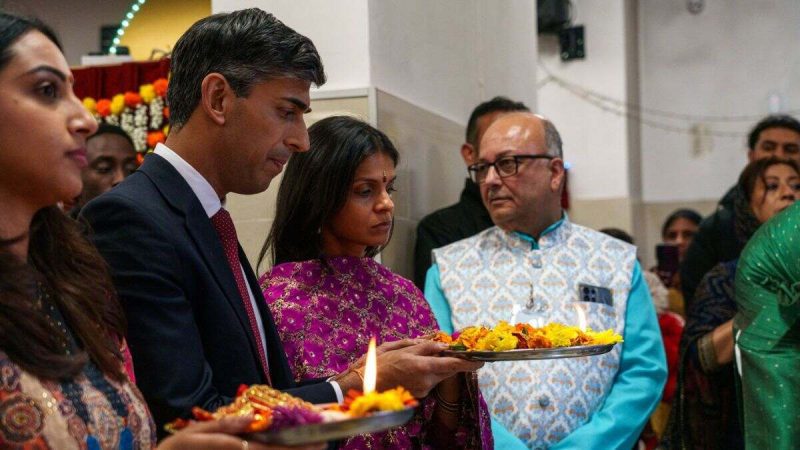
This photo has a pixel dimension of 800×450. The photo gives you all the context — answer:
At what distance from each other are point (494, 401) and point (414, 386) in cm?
131

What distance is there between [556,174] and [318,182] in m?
1.25

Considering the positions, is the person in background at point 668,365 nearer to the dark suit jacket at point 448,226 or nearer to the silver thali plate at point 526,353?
the dark suit jacket at point 448,226

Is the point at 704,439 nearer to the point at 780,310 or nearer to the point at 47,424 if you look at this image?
the point at 780,310

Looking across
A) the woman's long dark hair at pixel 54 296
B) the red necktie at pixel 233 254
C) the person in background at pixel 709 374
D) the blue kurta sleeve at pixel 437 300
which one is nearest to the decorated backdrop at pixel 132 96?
the blue kurta sleeve at pixel 437 300

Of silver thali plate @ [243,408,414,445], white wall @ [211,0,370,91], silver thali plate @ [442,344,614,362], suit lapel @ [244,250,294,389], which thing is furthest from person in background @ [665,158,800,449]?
silver thali plate @ [243,408,414,445]

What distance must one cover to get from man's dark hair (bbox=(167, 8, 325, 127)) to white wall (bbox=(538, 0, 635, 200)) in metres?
8.90

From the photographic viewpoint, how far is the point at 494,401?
11.6 ft

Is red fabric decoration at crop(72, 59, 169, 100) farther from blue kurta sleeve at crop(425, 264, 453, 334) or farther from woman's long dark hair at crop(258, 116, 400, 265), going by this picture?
woman's long dark hair at crop(258, 116, 400, 265)

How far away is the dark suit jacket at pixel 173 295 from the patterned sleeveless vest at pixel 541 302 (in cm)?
145

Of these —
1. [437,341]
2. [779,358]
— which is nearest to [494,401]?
[779,358]

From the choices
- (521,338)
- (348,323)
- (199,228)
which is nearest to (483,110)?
(348,323)

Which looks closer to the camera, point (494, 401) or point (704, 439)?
point (494, 401)

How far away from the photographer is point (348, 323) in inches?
114

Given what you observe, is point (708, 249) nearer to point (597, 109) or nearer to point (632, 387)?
point (632, 387)
